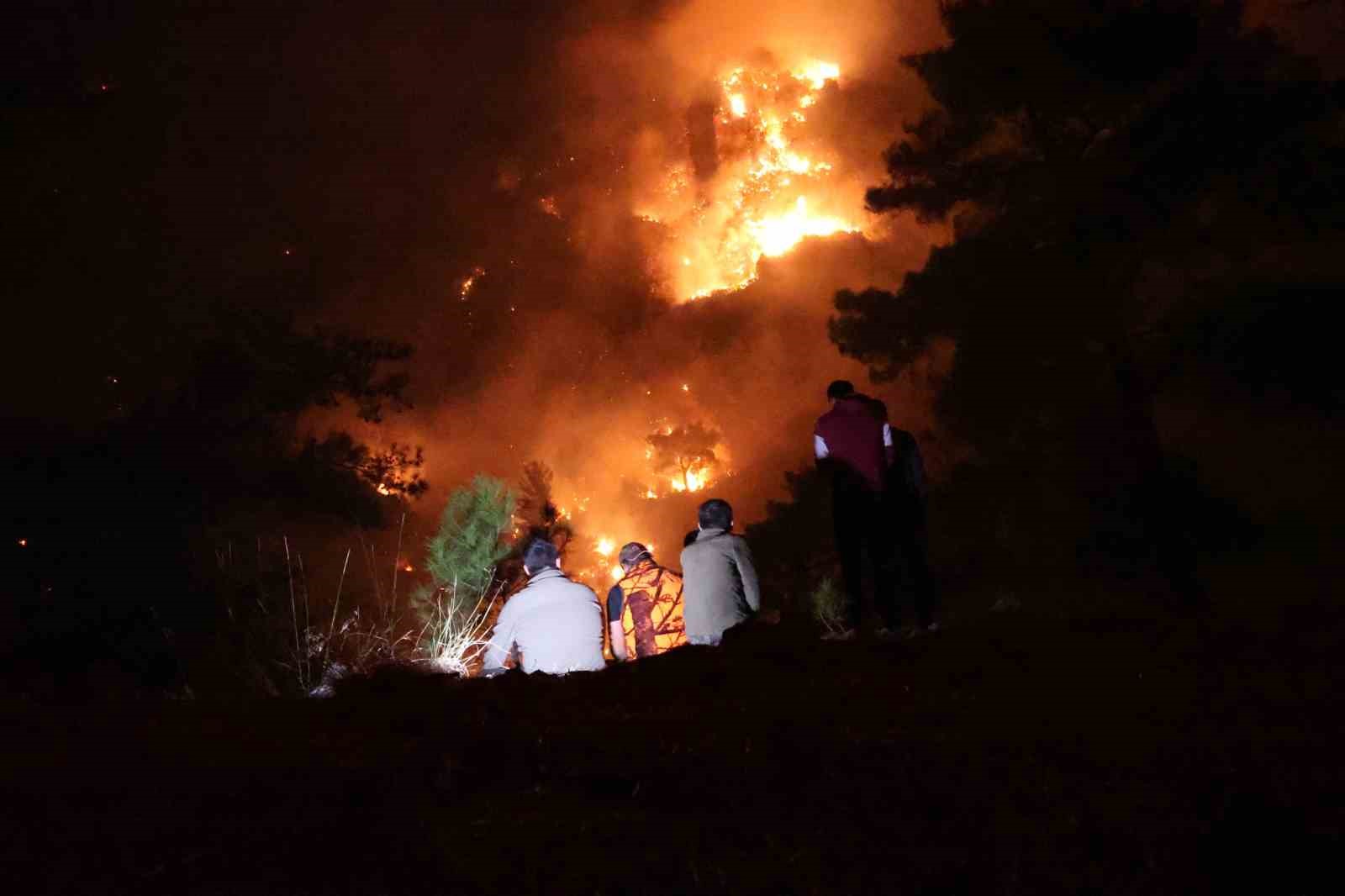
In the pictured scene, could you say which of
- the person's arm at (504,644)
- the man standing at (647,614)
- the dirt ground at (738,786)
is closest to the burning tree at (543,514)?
the man standing at (647,614)

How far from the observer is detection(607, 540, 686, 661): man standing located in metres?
7.34

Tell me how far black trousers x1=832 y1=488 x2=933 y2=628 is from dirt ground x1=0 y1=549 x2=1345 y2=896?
7.61ft

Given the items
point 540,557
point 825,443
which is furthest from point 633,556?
point 825,443

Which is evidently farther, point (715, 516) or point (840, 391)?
point (715, 516)

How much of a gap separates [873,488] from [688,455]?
61466 millimetres

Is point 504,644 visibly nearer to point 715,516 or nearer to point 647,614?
point 647,614

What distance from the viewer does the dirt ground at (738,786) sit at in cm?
225

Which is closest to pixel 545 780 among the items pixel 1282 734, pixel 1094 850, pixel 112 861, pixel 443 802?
pixel 443 802

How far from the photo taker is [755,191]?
74312mm

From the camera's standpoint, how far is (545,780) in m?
2.91

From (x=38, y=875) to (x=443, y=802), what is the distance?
0.94m

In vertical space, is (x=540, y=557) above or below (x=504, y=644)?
above

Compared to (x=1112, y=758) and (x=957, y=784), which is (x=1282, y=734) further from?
(x=957, y=784)

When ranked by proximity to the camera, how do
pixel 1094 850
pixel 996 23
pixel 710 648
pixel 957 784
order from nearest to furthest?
pixel 1094 850, pixel 957 784, pixel 710 648, pixel 996 23
